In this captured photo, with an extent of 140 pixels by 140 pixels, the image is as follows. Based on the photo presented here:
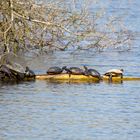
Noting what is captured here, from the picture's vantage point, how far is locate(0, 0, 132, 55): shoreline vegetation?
22078 millimetres

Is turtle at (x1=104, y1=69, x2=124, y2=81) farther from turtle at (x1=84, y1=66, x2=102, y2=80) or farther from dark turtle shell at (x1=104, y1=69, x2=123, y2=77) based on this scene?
turtle at (x1=84, y1=66, x2=102, y2=80)

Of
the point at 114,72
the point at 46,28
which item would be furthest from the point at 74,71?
the point at 46,28

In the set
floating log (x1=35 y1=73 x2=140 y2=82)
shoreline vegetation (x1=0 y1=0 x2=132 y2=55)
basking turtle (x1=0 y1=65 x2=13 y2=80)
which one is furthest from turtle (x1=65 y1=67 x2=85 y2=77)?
shoreline vegetation (x1=0 y1=0 x2=132 y2=55)

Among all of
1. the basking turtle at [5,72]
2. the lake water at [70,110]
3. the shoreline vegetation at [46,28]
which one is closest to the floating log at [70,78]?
the lake water at [70,110]

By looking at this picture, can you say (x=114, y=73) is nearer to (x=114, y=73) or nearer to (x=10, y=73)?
(x=114, y=73)

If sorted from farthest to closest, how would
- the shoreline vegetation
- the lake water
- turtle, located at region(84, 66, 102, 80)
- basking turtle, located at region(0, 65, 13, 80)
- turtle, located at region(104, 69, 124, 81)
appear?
1. the shoreline vegetation
2. turtle, located at region(104, 69, 124, 81)
3. turtle, located at region(84, 66, 102, 80)
4. basking turtle, located at region(0, 65, 13, 80)
5. the lake water

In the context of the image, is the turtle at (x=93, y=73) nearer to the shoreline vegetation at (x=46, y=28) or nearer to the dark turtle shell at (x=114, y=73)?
the dark turtle shell at (x=114, y=73)

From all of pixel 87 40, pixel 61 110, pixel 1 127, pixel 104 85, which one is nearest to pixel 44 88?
pixel 104 85

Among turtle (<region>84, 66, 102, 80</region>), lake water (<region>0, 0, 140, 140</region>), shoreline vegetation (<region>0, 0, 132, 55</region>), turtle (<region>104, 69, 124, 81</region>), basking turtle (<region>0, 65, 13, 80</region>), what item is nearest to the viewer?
lake water (<region>0, 0, 140, 140</region>)

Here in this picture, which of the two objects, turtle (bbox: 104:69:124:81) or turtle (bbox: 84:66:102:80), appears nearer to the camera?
turtle (bbox: 84:66:102:80)

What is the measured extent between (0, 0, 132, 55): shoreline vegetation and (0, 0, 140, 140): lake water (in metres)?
1.03

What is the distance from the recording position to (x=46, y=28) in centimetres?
2309

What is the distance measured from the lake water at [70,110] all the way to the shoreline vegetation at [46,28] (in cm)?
103

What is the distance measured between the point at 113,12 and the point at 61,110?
2279 centimetres
